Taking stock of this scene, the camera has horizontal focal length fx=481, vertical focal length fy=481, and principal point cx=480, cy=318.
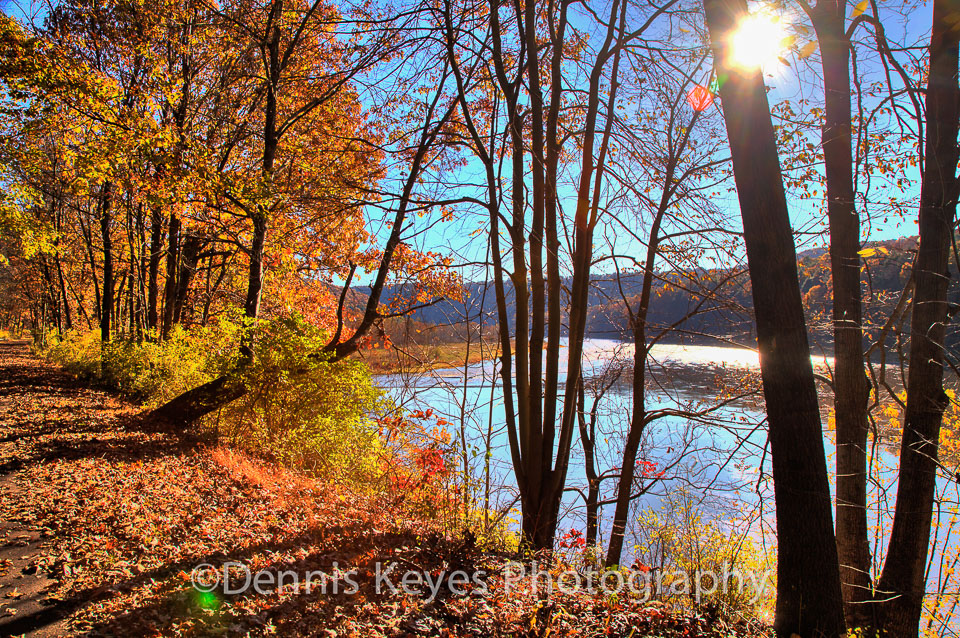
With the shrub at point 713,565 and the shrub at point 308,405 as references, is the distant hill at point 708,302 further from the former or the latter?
the shrub at point 713,565

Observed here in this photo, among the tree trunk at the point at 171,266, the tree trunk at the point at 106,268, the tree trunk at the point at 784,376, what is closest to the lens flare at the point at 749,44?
the tree trunk at the point at 784,376

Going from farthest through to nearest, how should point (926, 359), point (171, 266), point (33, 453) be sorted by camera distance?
point (171, 266), point (33, 453), point (926, 359)

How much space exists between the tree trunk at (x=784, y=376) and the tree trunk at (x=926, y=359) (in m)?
1.97

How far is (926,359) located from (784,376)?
2.69 metres

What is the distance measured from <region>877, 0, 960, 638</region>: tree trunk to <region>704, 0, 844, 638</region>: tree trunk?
77.7 inches

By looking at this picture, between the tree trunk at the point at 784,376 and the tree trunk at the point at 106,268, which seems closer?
the tree trunk at the point at 784,376

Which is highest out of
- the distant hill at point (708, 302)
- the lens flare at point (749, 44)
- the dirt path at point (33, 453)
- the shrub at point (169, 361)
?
the lens flare at point (749, 44)

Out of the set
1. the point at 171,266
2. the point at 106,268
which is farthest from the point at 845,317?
the point at 106,268

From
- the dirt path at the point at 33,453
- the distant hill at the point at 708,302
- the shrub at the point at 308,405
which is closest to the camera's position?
the dirt path at the point at 33,453

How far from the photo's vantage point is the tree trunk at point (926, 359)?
14.5ft

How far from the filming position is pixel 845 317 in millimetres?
5160

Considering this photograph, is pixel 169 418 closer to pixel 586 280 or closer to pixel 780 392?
pixel 586 280

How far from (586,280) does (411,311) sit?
2.65 metres

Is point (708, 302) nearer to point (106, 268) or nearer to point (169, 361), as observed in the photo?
point (169, 361)
